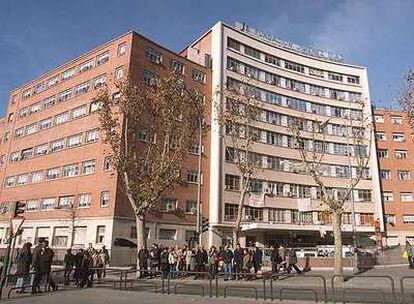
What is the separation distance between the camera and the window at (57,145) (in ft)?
150

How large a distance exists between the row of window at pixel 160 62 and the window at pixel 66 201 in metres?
13.4

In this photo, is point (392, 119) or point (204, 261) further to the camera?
point (392, 119)

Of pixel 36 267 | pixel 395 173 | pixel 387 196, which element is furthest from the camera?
pixel 395 173

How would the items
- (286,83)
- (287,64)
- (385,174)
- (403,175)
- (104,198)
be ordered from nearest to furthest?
(104,198) < (286,83) < (287,64) < (385,174) < (403,175)

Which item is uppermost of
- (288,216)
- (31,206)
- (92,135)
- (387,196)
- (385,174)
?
(385,174)

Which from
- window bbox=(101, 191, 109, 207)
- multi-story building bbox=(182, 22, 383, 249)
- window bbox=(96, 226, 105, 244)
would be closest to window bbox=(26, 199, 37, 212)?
window bbox=(101, 191, 109, 207)

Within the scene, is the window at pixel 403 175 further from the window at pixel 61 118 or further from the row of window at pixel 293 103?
the window at pixel 61 118

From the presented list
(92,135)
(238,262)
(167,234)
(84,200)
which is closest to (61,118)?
(92,135)

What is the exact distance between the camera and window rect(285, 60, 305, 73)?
57.3m

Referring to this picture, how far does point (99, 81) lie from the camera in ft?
145

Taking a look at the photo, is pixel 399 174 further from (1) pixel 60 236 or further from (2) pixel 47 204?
(2) pixel 47 204

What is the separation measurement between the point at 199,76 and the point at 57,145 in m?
17.1

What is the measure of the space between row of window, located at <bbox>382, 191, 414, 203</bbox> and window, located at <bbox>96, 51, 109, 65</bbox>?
3932 centimetres

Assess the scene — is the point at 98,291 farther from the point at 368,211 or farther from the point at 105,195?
the point at 368,211
